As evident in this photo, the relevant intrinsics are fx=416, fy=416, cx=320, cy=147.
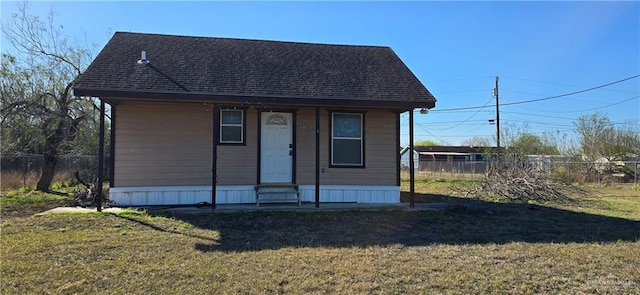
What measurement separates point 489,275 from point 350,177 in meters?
5.98

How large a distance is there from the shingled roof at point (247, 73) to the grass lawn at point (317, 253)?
2.50 meters

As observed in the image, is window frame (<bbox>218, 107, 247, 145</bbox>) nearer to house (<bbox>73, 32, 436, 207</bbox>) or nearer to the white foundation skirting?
house (<bbox>73, 32, 436, 207</bbox>)

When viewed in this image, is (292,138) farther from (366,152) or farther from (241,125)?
(366,152)

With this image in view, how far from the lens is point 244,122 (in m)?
9.91

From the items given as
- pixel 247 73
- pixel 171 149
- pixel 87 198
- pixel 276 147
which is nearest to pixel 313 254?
pixel 276 147

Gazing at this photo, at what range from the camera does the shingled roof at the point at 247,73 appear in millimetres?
8652

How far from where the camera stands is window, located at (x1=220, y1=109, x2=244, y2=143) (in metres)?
9.84

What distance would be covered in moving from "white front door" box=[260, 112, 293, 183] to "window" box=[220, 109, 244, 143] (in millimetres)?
499

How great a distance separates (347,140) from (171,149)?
420cm

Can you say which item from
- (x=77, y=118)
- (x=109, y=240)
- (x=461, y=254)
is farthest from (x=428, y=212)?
(x=77, y=118)

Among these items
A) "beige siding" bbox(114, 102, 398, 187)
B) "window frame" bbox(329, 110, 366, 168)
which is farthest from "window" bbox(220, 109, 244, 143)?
"window frame" bbox(329, 110, 366, 168)

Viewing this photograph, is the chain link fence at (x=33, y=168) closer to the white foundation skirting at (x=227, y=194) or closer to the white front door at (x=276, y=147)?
the white foundation skirting at (x=227, y=194)

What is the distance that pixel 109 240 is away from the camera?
597 centimetres

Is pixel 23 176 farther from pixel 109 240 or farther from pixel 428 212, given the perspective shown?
pixel 428 212
